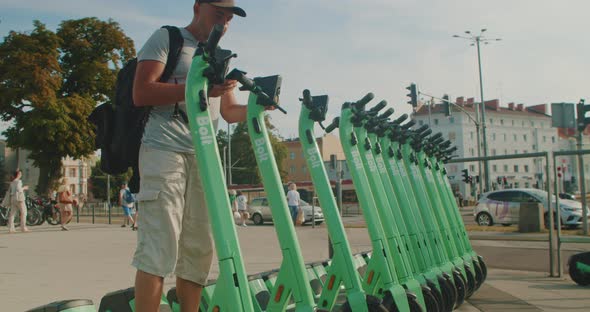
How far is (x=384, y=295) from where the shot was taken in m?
4.41

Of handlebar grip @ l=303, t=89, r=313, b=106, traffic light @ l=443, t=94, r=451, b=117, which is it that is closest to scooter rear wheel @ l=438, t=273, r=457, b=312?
handlebar grip @ l=303, t=89, r=313, b=106

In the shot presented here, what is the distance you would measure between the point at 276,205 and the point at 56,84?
3437cm

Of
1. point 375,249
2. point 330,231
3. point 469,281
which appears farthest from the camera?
point 469,281

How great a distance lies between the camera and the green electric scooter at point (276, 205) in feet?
11.5

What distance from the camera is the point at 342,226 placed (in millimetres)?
4219

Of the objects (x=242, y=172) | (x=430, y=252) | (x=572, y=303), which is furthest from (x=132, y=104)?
(x=242, y=172)

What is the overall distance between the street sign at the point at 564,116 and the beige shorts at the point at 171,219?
34.5 feet

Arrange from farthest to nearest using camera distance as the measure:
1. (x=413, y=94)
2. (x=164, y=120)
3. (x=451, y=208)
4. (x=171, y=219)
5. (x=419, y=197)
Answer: (x=413, y=94) < (x=451, y=208) < (x=419, y=197) < (x=164, y=120) < (x=171, y=219)

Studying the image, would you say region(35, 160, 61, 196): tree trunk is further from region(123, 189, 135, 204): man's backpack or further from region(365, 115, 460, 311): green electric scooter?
region(365, 115, 460, 311): green electric scooter

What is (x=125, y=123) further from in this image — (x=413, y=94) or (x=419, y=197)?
A: (x=413, y=94)

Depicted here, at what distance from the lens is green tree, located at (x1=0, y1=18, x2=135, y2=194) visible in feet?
111

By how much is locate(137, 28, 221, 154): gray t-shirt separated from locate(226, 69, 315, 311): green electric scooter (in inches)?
14.1

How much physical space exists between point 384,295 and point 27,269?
6.86 meters

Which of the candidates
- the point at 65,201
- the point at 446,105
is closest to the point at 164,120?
the point at 65,201
